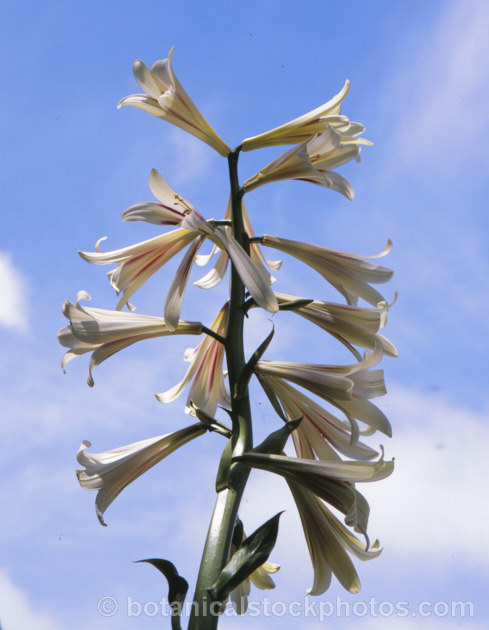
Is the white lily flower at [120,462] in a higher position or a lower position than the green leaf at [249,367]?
lower

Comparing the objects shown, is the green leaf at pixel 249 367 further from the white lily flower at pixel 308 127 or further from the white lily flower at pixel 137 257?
the white lily flower at pixel 308 127

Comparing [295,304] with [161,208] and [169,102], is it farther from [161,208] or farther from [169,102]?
[169,102]

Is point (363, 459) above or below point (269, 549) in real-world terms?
Answer: above

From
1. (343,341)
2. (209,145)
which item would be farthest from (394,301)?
(209,145)

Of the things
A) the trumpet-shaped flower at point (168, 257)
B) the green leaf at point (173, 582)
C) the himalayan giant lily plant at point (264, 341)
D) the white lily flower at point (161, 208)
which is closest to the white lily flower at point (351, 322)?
the himalayan giant lily plant at point (264, 341)

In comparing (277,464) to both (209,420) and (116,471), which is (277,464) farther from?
(116,471)

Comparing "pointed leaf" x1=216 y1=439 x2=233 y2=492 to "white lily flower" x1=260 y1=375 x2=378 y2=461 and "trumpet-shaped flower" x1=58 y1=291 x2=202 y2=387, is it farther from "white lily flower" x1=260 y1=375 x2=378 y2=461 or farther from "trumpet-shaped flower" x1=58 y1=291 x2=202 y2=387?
"trumpet-shaped flower" x1=58 y1=291 x2=202 y2=387
